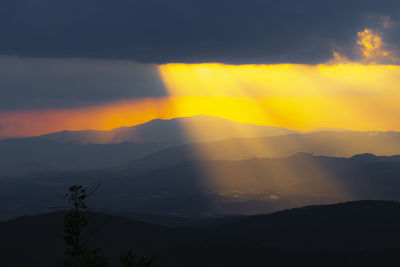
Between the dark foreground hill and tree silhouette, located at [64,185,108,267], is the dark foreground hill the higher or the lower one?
the higher one

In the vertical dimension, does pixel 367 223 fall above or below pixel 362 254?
above

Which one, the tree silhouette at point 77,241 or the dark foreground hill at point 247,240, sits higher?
the dark foreground hill at point 247,240

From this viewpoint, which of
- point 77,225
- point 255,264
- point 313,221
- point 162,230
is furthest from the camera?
point 313,221

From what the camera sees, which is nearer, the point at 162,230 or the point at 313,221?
the point at 162,230

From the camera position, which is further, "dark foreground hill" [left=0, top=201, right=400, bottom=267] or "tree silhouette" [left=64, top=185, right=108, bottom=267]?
"dark foreground hill" [left=0, top=201, right=400, bottom=267]

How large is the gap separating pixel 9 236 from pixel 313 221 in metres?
85.1

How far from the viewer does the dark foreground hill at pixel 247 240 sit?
363 ft

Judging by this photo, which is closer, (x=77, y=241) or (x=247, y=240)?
(x=77, y=241)

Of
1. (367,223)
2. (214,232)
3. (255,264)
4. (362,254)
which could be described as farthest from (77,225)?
(367,223)

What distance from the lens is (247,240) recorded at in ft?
424

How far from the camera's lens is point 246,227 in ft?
497

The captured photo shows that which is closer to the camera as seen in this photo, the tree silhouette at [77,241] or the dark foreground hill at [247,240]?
the tree silhouette at [77,241]

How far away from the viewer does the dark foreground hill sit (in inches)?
4358

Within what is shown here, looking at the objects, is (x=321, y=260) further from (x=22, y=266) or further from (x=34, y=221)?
(x=34, y=221)
